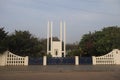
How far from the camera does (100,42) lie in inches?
1516

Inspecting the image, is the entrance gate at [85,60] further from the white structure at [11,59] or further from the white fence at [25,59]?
the white structure at [11,59]

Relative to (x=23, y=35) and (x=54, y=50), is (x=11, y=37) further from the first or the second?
(x=54, y=50)

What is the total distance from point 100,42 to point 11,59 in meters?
14.3

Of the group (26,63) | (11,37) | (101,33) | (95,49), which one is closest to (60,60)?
(26,63)

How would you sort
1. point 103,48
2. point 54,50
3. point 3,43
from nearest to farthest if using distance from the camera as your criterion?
point 3,43
point 103,48
point 54,50

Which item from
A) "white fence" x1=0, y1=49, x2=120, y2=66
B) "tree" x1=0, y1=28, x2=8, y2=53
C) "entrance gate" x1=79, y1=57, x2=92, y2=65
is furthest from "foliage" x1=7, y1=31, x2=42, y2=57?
"entrance gate" x1=79, y1=57, x2=92, y2=65

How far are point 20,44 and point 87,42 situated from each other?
533 inches

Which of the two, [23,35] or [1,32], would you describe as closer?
[1,32]

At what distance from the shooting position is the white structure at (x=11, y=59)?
30375mm

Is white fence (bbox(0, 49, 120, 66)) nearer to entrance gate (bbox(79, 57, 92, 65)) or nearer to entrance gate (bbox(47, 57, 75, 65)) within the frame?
entrance gate (bbox(79, 57, 92, 65))

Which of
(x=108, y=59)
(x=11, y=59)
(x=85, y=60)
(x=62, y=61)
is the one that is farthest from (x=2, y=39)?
(x=108, y=59)

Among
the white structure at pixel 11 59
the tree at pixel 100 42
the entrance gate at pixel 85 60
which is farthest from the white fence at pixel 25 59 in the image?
the tree at pixel 100 42

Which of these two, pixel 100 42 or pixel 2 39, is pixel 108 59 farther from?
pixel 2 39

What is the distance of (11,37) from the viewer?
32250mm
